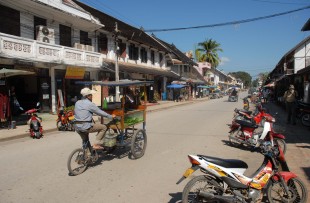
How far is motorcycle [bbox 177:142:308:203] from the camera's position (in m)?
4.33

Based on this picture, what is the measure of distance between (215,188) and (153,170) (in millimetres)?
2539

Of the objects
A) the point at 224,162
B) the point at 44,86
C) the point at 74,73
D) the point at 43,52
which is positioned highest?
the point at 43,52

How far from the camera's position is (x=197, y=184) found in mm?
4387

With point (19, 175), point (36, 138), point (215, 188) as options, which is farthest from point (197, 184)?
point (36, 138)

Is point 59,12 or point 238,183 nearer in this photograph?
point 238,183

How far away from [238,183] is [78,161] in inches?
140

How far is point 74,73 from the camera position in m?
21.1

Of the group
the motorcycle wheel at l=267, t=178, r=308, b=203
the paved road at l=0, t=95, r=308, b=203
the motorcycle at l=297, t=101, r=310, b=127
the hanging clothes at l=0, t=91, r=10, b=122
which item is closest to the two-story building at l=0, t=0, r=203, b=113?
the hanging clothes at l=0, t=91, r=10, b=122

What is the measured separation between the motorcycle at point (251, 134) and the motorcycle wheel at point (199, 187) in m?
4.36

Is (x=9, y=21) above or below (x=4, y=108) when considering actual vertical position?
above

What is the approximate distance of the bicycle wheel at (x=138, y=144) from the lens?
774cm

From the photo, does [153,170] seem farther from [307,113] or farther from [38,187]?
[307,113]

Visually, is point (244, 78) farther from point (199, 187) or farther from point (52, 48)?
point (199, 187)

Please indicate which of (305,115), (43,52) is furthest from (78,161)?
(43,52)
